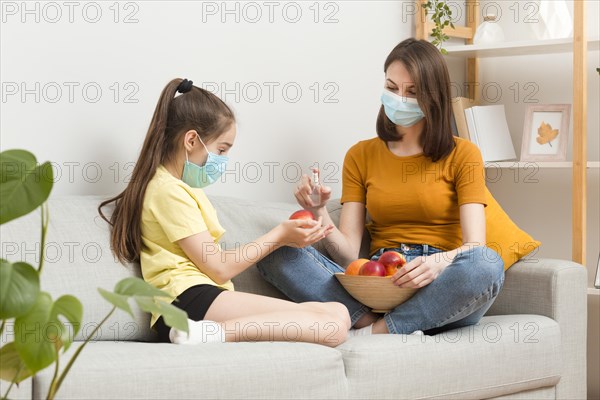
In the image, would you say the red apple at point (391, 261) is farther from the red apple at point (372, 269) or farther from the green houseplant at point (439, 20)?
the green houseplant at point (439, 20)

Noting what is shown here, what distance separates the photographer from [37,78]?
2.16 meters

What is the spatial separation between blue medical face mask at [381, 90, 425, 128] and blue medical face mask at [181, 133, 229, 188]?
0.52m

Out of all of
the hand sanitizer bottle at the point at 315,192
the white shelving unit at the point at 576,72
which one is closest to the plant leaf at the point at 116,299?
the hand sanitizer bottle at the point at 315,192

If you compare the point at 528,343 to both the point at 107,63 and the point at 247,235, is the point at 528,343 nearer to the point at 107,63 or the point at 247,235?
the point at 247,235

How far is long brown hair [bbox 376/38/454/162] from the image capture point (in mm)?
2322

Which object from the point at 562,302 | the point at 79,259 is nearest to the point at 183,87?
the point at 79,259

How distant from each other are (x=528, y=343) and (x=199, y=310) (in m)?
0.81

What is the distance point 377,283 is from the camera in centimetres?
210

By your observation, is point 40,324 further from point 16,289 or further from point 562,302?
point 562,302

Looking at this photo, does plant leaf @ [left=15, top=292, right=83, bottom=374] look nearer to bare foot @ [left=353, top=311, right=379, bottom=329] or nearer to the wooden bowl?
the wooden bowl

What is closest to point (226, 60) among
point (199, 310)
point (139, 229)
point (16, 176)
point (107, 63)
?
point (107, 63)

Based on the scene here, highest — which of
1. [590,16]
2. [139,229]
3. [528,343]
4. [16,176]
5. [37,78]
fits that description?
[590,16]

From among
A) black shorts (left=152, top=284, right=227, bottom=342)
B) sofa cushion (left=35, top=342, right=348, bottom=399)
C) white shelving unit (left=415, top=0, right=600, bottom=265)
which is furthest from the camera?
white shelving unit (left=415, top=0, right=600, bottom=265)

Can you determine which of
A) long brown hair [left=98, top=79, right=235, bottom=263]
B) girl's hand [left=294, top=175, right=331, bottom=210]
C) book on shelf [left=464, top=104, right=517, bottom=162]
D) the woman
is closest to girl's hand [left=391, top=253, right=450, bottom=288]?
the woman
